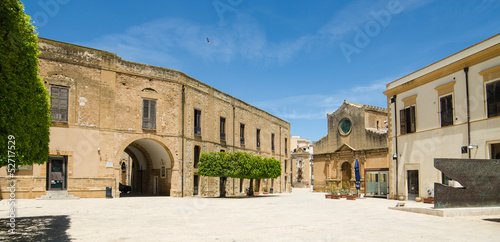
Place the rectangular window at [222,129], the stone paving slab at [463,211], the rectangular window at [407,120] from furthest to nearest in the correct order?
the rectangular window at [222,129] → the rectangular window at [407,120] → the stone paving slab at [463,211]

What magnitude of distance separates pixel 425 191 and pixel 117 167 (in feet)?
57.1

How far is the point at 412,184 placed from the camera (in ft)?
69.4

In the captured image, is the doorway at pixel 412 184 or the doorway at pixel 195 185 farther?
the doorway at pixel 195 185

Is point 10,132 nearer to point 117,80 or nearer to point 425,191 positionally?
point 117,80

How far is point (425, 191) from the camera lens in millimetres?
19797

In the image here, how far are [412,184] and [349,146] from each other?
709 inches

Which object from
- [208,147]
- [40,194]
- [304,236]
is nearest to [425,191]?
[304,236]

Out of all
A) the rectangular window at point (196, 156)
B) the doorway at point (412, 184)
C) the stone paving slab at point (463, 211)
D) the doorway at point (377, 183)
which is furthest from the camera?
the rectangular window at point (196, 156)

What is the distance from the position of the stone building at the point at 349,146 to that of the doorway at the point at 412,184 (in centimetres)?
1400

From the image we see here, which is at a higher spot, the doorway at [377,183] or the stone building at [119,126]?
the stone building at [119,126]

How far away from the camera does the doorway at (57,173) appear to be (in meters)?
21.7

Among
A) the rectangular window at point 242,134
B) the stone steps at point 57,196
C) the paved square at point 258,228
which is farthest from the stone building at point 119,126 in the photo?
the paved square at point 258,228

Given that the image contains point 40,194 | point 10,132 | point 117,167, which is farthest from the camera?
point 117,167

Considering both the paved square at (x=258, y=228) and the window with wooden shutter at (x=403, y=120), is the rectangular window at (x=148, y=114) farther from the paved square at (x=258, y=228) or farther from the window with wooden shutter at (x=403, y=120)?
the window with wooden shutter at (x=403, y=120)
